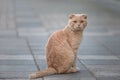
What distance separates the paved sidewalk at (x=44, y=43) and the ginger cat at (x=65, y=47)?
0.20 meters

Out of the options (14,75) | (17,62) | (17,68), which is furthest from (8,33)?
(14,75)

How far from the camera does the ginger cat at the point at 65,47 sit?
9.47m

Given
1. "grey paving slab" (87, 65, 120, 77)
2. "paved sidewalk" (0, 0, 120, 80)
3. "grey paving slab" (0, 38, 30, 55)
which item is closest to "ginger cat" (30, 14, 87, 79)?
"paved sidewalk" (0, 0, 120, 80)

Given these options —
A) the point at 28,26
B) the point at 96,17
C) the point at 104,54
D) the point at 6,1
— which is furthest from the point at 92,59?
the point at 6,1

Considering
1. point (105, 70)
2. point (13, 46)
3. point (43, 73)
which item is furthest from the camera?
point (13, 46)

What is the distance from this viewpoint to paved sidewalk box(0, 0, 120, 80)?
392 inches

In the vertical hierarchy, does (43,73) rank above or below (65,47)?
below

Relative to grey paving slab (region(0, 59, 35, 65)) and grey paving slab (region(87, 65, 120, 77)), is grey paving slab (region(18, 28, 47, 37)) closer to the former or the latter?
grey paving slab (region(0, 59, 35, 65))

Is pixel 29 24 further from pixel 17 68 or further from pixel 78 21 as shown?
pixel 78 21

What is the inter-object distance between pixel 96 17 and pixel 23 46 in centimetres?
873

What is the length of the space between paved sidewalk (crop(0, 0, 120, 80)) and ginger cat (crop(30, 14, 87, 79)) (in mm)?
201

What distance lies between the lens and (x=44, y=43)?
14.0 metres

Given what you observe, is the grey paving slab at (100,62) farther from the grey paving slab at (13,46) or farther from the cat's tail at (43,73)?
the grey paving slab at (13,46)

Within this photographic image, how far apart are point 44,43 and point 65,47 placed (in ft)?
14.7
